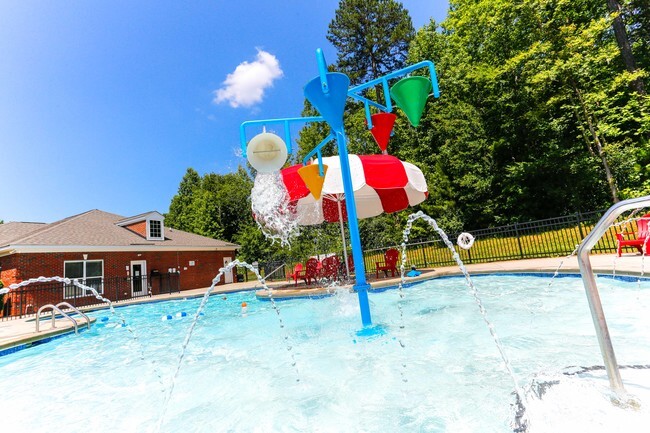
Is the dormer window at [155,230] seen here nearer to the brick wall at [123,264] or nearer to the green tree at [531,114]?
the brick wall at [123,264]

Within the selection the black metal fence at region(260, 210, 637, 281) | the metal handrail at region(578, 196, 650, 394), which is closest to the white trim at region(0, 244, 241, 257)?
→ the black metal fence at region(260, 210, 637, 281)

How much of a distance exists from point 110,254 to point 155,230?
4.27 m

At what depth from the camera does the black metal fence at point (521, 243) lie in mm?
11641

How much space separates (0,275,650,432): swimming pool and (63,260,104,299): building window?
36.7ft

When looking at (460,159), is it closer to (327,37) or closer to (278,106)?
(327,37)

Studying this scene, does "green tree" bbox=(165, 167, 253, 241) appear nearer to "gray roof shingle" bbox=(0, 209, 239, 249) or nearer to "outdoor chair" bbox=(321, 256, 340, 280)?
"gray roof shingle" bbox=(0, 209, 239, 249)

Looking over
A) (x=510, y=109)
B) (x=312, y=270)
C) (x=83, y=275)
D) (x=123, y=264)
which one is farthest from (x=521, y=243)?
(x=83, y=275)

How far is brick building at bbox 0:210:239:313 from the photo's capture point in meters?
15.7

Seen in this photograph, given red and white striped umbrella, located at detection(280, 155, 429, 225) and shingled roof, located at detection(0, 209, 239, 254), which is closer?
red and white striped umbrella, located at detection(280, 155, 429, 225)

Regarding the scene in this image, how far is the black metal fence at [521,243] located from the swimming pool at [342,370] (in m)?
5.59

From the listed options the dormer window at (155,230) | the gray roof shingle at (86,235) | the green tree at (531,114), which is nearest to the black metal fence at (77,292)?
the gray roof shingle at (86,235)

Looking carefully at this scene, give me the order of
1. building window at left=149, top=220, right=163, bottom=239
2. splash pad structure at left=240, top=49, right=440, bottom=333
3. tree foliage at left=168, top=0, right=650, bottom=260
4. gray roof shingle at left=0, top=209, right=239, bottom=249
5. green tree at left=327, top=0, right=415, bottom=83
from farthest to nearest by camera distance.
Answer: green tree at left=327, top=0, right=415, bottom=83, building window at left=149, top=220, right=163, bottom=239, gray roof shingle at left=0, top=209, right=239, bottom=249, tree foliage at left=168, top=0, right=650, bottom=260, splash pad structure at left=240, top=49, right=440, bottom=333

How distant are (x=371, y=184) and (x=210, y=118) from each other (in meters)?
45.3

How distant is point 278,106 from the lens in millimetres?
41219
